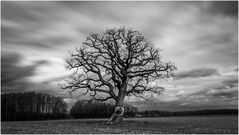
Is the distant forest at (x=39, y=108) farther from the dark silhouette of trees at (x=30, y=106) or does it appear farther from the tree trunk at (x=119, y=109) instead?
the tree trunk at (x=119, y=109)

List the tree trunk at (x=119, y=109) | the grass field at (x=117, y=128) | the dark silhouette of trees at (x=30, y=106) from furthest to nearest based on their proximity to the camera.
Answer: the dark silhouette of trees at (x=30, y=106) < the tree trunk at (x=119, y=109) < the grass field at (x=117, y=128)

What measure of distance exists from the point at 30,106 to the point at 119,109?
338 feet

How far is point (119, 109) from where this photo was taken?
127 ft

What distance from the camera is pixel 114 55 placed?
39938 mm

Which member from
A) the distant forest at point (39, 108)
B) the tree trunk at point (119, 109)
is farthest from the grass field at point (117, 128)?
the distant forest at point (39, 108)

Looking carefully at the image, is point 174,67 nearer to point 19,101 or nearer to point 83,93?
point 83,93

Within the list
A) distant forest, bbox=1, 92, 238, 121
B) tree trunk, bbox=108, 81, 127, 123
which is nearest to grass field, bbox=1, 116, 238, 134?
tree trunk, bbox=108, 81, 127, 123

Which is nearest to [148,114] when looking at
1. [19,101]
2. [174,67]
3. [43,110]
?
[43,110]

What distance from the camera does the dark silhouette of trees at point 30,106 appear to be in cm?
10506

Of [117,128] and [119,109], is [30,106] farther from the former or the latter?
[117,128]

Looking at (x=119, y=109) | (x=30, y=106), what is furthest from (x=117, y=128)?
(x=30, y=106)

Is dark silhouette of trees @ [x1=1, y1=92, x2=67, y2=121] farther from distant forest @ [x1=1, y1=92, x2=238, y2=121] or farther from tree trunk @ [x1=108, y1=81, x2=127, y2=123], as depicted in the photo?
tree trunk @ [x1=108, y1=81, x2=127, y2=123]

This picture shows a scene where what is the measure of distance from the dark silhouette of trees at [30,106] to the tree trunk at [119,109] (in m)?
72.0

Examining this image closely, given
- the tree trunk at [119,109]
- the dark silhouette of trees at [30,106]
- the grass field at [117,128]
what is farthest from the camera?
the dark silhouette of trees at [30,106]
